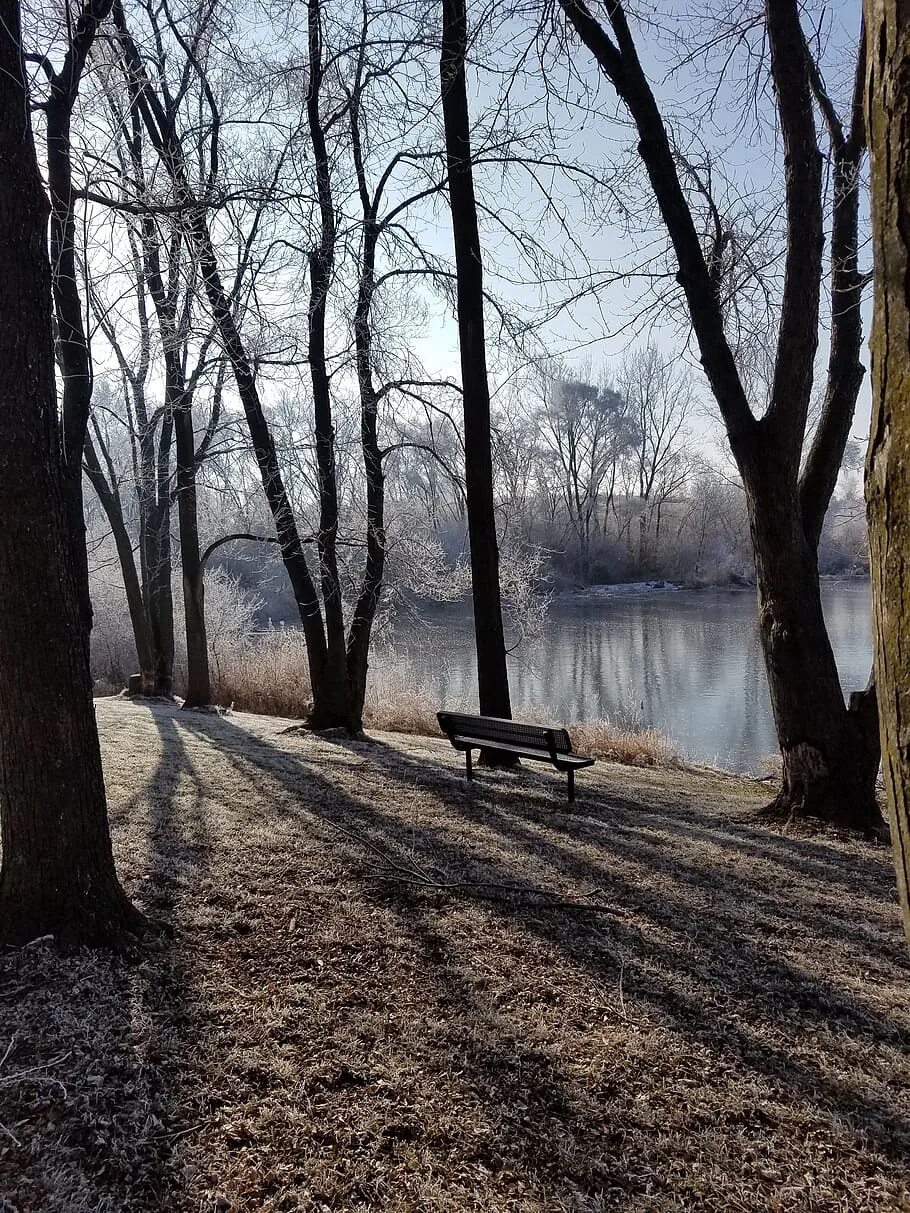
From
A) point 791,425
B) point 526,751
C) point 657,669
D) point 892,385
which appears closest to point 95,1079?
point 892,385

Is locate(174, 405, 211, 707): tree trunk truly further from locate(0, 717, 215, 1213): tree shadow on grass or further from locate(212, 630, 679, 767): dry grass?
locate(0, 717, 215, 1213): tree shadow on grass

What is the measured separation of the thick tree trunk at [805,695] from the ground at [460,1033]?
3.23 feet

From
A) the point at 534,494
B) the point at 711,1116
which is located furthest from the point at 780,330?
the point at 534,494

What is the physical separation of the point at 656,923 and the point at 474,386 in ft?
17.7

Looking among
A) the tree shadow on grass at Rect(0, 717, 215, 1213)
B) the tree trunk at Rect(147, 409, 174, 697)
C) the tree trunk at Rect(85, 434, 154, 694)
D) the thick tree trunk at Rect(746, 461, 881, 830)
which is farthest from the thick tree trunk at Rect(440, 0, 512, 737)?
the tree trunk at Rect(85, 434, 154, 694)

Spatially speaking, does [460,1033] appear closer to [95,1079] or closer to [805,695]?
[95,1079]

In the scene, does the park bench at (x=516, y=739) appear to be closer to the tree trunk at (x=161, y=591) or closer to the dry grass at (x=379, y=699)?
the dry grass at (x=379, y=699)

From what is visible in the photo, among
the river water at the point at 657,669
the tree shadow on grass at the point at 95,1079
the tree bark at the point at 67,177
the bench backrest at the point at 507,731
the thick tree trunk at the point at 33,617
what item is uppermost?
the tree bark at the point at 67,177

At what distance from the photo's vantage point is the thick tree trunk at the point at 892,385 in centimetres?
111

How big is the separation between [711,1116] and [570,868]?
1943 millimetres

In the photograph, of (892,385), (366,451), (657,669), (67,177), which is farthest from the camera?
(657,669)

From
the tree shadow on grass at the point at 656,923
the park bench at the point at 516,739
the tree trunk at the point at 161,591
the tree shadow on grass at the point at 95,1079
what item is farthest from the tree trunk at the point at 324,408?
the tree shadow on grass at the point at 95,1079

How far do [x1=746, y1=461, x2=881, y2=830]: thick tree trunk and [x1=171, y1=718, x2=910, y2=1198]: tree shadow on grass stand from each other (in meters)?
0.69

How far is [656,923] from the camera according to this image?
3.51 m
